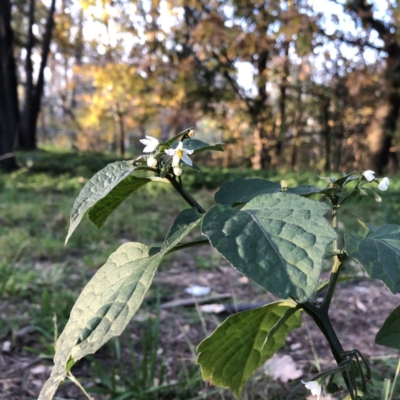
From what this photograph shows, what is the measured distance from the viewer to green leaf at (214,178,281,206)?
2.15 feet

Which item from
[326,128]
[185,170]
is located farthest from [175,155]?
[326,128]

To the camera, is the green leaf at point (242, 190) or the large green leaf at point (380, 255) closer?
the large green leaf at point (380, 255)

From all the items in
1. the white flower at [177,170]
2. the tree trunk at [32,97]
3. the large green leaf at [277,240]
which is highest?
the tree trunk at [32,97]

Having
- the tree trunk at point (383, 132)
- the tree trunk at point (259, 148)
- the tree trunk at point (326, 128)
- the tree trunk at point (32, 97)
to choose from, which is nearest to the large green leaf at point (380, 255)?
the tree trunk at point (383, 132)

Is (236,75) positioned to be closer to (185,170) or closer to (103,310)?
(185,170)

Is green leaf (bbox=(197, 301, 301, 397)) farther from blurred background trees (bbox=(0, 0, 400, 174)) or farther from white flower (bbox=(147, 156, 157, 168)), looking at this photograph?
blurred background trees (bbox=(0, 0, 400, 174))

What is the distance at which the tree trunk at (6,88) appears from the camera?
6125 millimetres

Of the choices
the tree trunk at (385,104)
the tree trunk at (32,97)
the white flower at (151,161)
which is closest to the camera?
the white flower at (151,161)

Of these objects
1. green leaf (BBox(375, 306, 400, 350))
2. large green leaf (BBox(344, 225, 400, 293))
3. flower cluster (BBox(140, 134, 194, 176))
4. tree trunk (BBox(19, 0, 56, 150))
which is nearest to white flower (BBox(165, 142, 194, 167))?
flower cluster (BBox(140, 134, 194, 176))

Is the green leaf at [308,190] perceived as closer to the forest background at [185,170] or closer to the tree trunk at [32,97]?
the forest background at [185,170]

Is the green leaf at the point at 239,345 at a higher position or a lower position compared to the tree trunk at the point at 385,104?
lower

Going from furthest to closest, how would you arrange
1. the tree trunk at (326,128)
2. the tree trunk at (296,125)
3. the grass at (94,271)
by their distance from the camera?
the tree trunk at (296,125) < the tree trunk at (326,128) < the grass at (94,271)

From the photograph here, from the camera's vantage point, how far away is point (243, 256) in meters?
0.44

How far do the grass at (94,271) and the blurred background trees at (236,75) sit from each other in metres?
2.24
